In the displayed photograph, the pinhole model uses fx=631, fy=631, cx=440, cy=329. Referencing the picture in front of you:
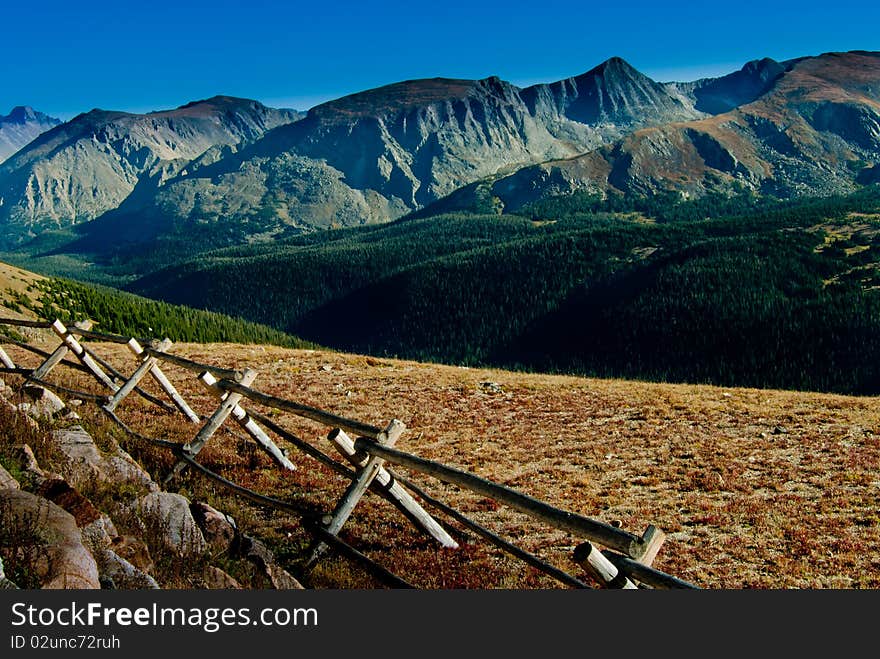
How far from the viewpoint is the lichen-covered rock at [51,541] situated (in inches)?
265

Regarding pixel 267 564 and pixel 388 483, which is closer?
pixel 267 564

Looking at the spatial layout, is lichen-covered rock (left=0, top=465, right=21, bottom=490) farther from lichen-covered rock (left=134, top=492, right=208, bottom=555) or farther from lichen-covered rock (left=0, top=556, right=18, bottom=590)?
lichen-covered rock (left=0, top=556, right=18, bottom=590)

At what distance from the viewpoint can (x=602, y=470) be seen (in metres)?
18.4

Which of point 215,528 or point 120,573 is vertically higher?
point 120,573

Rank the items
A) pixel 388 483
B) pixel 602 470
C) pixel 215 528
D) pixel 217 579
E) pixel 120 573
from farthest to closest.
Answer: pixel 602 470, pixel 388 483, pixel 215 528, pixel 217 579, pixel 120 573

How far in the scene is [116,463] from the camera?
1163 centimetres

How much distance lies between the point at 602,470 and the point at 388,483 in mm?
10042

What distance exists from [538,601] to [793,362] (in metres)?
203

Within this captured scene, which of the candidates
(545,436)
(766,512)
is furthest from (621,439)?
(766,512)

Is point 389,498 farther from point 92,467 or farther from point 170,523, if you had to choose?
point 92,467

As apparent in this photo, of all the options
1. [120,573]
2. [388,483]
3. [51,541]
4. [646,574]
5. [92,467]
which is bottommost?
[92,467]

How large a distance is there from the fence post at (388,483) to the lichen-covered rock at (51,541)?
3566 millimetres

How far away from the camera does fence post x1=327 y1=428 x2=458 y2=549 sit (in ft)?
32.4

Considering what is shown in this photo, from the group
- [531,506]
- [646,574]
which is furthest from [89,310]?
[646,574]
